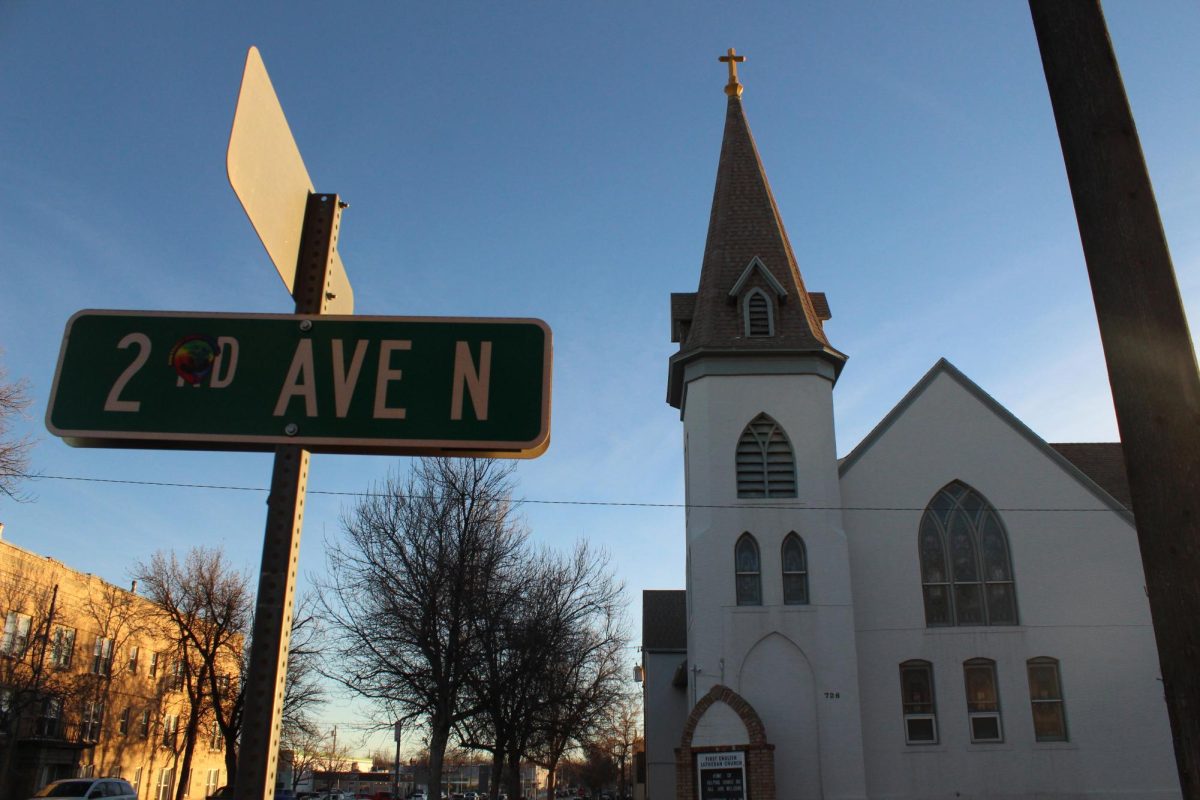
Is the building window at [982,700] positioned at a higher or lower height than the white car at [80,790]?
higher

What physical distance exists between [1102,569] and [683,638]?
64.6ft

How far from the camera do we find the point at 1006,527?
23984 millimetres

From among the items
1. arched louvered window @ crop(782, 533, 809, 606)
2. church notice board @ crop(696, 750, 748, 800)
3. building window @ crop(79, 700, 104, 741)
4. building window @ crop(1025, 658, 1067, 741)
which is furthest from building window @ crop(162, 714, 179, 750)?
building window @ crop(1025, 658, 1067, 741)

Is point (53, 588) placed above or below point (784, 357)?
below

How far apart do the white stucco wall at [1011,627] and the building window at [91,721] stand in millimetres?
32058

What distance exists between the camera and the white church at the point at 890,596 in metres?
21.7

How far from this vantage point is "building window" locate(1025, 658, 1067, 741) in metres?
22.3

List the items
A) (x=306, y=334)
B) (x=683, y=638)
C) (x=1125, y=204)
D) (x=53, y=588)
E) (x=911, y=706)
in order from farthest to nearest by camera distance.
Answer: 1. (x=683, y=638)
2. (x=53, y=588)
3. (x=911, y=706)
4. (x=1125, y=204)
5. (x=306, y=334)

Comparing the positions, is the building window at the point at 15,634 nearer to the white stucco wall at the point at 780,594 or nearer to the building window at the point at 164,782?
the building window at the point at 164,782

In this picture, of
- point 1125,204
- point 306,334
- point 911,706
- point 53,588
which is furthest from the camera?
point 53,588

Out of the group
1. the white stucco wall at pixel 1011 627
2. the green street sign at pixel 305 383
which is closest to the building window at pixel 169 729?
the white stucco wall at pixel 1011 627

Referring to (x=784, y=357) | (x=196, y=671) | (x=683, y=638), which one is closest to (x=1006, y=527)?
(x=784, y=357)

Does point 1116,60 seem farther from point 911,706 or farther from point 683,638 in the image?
point 683,638

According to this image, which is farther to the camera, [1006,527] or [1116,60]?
[1006,527]
